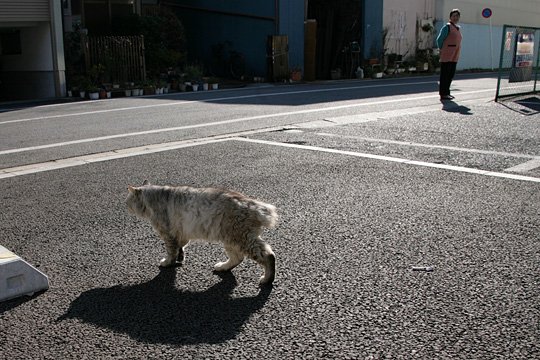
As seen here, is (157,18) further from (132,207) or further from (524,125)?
(132,207)

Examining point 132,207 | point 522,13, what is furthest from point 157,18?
point 522,13

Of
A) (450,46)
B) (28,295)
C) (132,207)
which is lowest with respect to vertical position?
(28,295)

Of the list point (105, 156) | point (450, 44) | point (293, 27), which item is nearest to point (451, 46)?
point (450, 44)

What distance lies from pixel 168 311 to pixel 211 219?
0.70 meters

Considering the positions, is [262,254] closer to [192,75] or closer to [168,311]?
[168,311]

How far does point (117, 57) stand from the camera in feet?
69.2

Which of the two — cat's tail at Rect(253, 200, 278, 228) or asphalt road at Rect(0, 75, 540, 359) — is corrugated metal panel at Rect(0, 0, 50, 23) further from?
cat's tail at Rect(253, 200, 278, 228)

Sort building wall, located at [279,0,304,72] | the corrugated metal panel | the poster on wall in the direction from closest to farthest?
the poster on wall
the corrugated metal panel
building wall, located at [279,0,304,72]

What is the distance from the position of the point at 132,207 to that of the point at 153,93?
623 inches

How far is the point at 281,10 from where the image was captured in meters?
24.9

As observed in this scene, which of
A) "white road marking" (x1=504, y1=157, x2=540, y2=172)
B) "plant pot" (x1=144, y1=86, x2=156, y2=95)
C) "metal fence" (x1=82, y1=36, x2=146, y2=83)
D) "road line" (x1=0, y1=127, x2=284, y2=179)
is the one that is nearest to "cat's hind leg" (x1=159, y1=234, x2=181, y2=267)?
"road line" (x1=0, y1=127, x2=284, y2=179)

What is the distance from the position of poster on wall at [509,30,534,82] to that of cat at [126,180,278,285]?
1416 centimetres

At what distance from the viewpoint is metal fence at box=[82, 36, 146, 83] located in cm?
2050

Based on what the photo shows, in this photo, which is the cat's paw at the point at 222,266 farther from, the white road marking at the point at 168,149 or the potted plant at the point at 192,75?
the potted plant at the point at 192,75
